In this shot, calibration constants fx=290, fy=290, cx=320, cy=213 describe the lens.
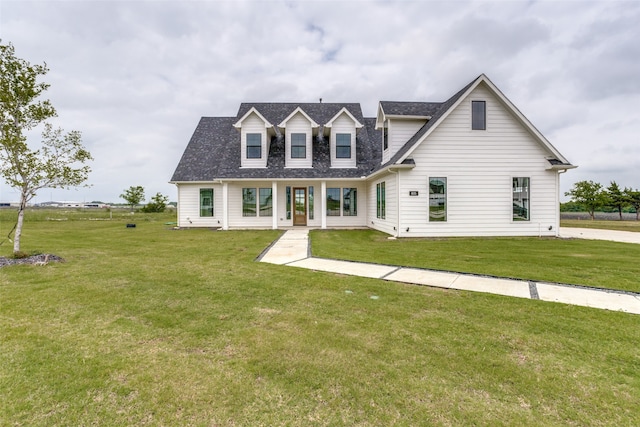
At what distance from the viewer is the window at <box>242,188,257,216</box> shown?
1728 cm

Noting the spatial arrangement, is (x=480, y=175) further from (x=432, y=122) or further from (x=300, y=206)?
(x=300, y=206)

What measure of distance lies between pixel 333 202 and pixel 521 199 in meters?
9.23

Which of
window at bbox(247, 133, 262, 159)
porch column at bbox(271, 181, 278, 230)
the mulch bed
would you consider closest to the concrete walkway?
the mulch bed

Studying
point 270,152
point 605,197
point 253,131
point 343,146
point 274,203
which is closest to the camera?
point 274,203

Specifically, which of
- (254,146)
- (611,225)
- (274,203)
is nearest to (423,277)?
(274,203)

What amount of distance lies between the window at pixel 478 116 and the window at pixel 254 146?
35.5ft

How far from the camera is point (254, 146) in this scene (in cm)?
1675

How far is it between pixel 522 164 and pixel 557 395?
12.8 meters

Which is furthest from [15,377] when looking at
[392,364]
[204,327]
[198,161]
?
[198,161]

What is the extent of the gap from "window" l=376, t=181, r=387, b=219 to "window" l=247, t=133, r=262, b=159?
23.0 ft

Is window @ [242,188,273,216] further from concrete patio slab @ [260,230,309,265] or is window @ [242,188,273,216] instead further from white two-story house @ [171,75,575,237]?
concrete patio slab @ [260,230,309,265]

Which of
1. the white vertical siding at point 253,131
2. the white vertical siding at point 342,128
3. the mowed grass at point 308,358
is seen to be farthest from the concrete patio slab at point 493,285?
the white vertical siding at point 253,131

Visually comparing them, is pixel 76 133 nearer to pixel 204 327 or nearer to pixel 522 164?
pixel 204 327

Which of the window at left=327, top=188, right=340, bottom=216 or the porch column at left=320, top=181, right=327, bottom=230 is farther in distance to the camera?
the window at left=327, top=188, right=340, bottom=216
